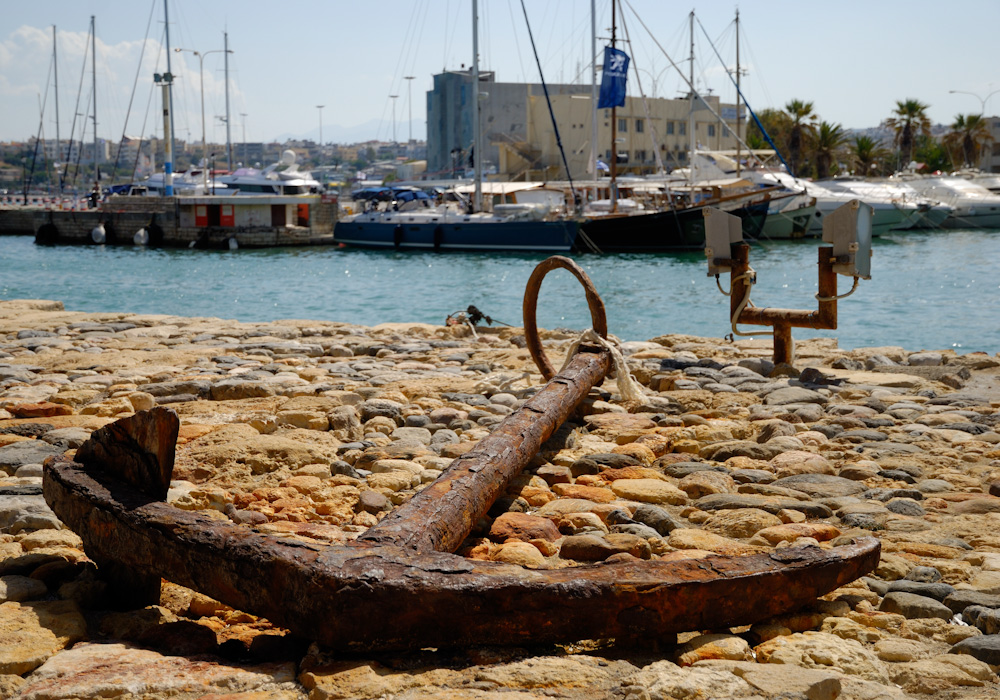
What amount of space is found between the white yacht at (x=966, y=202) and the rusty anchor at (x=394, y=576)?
5398 centimetres

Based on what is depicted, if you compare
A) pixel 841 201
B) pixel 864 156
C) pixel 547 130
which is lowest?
pixel 841 201

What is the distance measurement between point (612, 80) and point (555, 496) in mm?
32756

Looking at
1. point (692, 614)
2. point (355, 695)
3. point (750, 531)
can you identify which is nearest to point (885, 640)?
point (692, 614)

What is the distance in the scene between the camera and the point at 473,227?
38375mm

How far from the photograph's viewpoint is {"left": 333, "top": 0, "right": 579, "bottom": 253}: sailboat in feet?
121

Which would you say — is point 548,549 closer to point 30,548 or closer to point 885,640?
point 885,640

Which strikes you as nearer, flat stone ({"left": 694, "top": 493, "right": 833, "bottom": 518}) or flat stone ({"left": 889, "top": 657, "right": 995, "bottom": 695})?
flat stone ({"left": 889, "top": 657, "right": 995, "bottom": 695})

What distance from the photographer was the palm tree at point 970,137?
226 ft

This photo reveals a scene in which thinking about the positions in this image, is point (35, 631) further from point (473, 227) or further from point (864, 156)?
point (864, 156)

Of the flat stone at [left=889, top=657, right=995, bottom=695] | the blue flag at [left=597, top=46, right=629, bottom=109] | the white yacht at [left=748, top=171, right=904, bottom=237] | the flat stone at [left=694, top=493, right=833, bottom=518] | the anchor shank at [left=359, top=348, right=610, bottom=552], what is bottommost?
the flat stone at [left=889, top=657, right=995, bottom=695]

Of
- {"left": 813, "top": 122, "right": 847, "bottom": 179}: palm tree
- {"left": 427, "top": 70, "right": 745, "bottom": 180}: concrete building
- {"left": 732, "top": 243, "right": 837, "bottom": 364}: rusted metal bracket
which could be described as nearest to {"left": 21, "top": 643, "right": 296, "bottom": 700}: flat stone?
{"left": 732, "top": 243, "right": 837, "bottom": 364}: rusted metal bracket

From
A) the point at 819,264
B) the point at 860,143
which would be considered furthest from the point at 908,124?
the point at 819,264

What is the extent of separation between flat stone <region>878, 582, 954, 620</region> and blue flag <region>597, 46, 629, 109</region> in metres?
33.3

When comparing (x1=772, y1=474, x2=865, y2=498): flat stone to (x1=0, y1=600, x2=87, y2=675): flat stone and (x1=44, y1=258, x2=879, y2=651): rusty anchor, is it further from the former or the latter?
(x1=0, y1=600, x2=87, y2=675): flat stone
